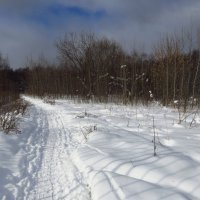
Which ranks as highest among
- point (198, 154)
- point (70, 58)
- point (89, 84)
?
point (70, 58)

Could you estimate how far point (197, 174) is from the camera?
4.34 m

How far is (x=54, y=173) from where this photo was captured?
5.75 m

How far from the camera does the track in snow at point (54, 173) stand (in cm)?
469

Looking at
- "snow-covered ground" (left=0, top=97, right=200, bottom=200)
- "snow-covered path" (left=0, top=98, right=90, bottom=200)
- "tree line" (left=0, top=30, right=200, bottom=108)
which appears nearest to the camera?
"snow-covered ground" (left=0, top=97, right=200, bottom=200)

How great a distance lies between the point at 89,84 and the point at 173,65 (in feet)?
49.3

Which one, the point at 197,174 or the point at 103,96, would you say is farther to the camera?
the point at 103,96

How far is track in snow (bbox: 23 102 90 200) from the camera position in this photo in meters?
4.69

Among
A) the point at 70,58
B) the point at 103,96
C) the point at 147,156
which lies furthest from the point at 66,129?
the point at 70,58

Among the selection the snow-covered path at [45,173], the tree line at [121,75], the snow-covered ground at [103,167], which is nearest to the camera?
the snow-covered ground at [103,167]

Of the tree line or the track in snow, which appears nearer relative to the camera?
the track in snow

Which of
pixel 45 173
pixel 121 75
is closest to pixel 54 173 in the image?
pixel 45 173

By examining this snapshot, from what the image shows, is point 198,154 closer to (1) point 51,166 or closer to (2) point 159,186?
(2) point 159,186

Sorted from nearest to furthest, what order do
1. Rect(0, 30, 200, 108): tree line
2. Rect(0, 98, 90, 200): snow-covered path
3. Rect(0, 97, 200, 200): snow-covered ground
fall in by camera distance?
Rect(0, 97, 200, 200): snow-covered ground
Rect(0, 98, 90, 200): snow-covered path
Rect(0, 30, 200, 108): tree line

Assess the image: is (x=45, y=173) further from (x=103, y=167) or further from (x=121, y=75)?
(x=121, y=75)
